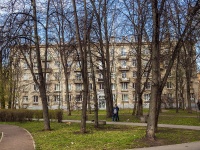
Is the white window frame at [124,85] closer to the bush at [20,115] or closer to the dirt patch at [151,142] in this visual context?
the bush at [20,115]

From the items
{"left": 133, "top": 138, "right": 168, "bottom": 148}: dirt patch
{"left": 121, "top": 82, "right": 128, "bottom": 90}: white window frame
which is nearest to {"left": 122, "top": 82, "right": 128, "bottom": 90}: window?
{"left": 121, "top": 82, "right": 128, "bottom": 90}: white window frame

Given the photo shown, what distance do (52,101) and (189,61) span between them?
37126mm

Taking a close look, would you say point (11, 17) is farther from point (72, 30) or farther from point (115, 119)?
point (115, 119)

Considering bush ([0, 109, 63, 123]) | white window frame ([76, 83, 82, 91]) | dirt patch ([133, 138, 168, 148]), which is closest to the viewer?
dirt patch ([133, 138, 168, 148])

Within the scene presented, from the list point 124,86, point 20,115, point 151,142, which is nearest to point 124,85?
point 124,86

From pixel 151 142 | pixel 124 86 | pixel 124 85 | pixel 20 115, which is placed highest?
pixel 124 85

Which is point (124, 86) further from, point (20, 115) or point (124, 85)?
point (20, 115)

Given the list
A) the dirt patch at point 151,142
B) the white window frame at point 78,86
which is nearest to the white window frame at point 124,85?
the white window frame at point 78,86

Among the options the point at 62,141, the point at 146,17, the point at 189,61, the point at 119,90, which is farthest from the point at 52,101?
the point at 62,141

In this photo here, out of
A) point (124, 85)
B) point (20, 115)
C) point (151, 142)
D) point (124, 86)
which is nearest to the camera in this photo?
point (151, 142)

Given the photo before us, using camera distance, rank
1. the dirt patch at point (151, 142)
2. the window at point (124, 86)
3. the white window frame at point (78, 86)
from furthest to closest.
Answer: the white window frame at point (78, 86)
the window at point (124, 86)
the dirt patch at point (151, 142)

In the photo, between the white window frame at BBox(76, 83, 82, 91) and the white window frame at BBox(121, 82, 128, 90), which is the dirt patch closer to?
the white window frame at BBox(121, 82, 128, 90)

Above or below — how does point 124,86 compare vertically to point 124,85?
below

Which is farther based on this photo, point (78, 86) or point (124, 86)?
point (78, 86)
